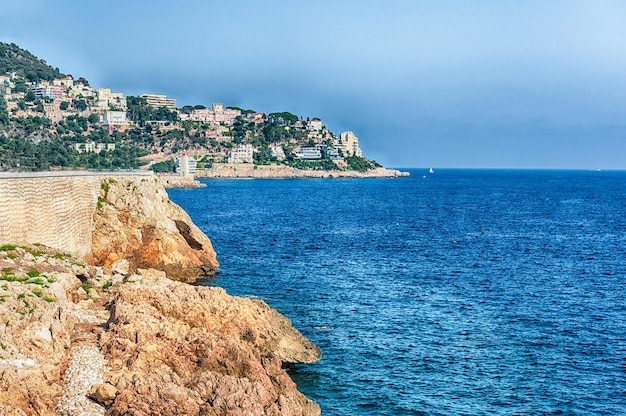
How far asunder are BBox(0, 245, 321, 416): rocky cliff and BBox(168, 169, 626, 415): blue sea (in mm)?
3474

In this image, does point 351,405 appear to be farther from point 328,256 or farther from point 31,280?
point 328,256

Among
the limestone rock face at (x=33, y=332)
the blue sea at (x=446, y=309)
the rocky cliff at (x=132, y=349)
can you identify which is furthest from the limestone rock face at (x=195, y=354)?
the blue sea at (x=446, y=309)

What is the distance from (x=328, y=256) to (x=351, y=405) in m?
30.2

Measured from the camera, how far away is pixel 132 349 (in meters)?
18.3

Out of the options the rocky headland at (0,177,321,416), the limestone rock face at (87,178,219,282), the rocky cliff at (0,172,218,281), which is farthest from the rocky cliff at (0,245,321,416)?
the limestone rock face at (87,178,219,282)

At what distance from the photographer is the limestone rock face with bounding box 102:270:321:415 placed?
16406mm

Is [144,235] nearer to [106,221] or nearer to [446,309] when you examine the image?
[106,221]

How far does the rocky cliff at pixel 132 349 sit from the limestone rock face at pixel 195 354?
37 millimetres

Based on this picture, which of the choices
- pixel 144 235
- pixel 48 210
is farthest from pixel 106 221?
pixel 48 210

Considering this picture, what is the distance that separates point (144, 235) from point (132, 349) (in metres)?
24.4

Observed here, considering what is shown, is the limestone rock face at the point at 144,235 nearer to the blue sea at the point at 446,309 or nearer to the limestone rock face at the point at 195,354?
the blue sea at the point at 446,309

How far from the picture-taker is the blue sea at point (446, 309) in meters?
23.5

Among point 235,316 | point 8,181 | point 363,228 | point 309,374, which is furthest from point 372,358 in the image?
point 363,228

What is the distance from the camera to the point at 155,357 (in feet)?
60.1
